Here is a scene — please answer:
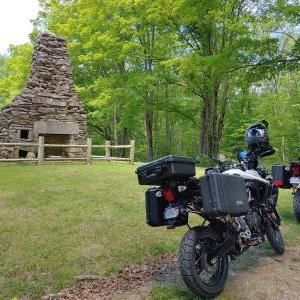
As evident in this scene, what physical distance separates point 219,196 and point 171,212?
50cm

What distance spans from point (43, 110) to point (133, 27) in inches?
271

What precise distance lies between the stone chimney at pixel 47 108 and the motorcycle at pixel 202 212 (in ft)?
41.9

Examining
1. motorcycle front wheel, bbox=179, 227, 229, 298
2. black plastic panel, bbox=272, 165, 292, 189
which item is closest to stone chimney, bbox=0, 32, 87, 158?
black plastic panel, bbox=272, 165, 292, 189

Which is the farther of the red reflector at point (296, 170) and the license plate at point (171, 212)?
the red reflector at point (296, 170)

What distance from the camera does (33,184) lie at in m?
9.06

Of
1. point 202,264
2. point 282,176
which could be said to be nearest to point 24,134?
point 282,176

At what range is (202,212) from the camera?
11.5ft

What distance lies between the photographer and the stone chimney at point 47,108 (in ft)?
51.6

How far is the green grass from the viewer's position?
12.8 feet

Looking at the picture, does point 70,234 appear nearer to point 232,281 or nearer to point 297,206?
point 232,281

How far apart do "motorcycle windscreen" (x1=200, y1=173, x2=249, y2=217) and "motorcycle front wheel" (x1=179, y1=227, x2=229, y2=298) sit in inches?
8.6

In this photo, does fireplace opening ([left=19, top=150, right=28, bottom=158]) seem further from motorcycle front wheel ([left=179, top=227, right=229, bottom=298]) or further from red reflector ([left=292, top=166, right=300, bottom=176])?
motorcycle front wheel ([left=179, top=227, right=229, bottom=298])

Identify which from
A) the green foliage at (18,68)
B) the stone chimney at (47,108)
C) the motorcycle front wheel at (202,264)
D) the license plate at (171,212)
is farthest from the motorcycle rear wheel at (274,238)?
the green foliage at (18,68)

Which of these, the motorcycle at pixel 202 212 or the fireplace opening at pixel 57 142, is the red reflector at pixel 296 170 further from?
the fireplace opening at pixel 57 142
